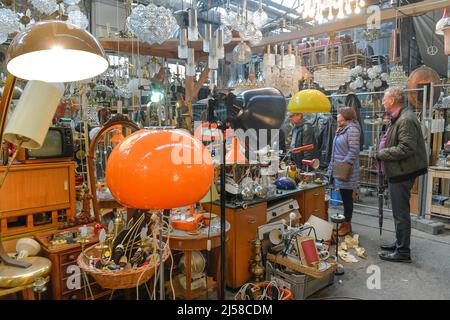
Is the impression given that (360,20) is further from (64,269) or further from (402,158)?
(64,269)

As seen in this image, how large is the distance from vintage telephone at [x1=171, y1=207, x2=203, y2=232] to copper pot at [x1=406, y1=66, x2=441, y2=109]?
385cm

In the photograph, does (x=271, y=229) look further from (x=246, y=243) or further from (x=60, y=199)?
(x=60, y=199)

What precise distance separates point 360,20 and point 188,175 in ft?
7.82

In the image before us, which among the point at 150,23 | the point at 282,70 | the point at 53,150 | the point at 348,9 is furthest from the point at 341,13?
the point at 53,150

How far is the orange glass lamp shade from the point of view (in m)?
0.90

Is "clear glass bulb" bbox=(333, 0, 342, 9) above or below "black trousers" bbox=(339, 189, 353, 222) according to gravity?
above

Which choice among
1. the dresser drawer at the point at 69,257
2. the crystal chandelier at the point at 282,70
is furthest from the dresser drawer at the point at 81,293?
the crystal chandelier at the point at 282,70

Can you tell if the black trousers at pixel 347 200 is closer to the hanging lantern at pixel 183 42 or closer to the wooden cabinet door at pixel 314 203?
the wooden cabinet door at pixel 314 203

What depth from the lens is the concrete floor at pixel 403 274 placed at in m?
2.54

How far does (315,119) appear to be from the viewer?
6.04 m

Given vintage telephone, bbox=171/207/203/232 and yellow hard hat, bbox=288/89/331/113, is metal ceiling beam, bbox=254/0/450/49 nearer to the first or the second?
yellow hard hat, bbox=288/89/331/113

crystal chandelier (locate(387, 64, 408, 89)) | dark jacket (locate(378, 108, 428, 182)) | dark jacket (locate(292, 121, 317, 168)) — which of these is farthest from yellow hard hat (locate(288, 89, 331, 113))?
crystal chandelier (locate(387, 64, 408, 89))

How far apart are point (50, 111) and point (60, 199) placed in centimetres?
96
